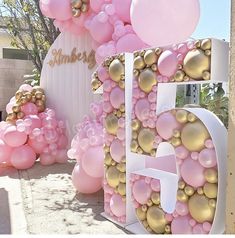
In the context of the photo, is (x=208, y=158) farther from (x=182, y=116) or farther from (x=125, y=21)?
(x=125, y=21)

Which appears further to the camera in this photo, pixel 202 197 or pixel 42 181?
pixel 42 181

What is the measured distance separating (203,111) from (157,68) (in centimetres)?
59

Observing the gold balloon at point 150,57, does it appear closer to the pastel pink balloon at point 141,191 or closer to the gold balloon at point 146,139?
the gold balloon at point 146,139

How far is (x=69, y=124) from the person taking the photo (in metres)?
6.61

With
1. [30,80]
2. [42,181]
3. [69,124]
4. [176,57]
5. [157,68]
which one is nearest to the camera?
[176,57]

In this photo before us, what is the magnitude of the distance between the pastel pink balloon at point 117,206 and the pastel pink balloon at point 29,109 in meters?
3.46

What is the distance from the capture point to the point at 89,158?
4.12 meters

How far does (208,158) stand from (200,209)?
1.42ft

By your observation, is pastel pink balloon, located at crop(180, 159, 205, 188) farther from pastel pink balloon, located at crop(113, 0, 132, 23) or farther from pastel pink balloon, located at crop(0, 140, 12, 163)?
pastel pink balloon, located at crop(0, 140, 12, 163)

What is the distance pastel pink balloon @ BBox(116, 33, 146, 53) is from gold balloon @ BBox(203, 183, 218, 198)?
2.50 m

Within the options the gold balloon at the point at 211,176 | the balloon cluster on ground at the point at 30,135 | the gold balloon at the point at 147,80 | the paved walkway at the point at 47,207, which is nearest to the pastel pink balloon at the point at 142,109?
the gold balloon at the point at 147,80

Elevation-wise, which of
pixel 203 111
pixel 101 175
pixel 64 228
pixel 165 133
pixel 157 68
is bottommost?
pixel 64 228

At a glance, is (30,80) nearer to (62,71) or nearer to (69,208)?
(62,71)

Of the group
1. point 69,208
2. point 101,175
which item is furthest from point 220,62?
point 69,208
